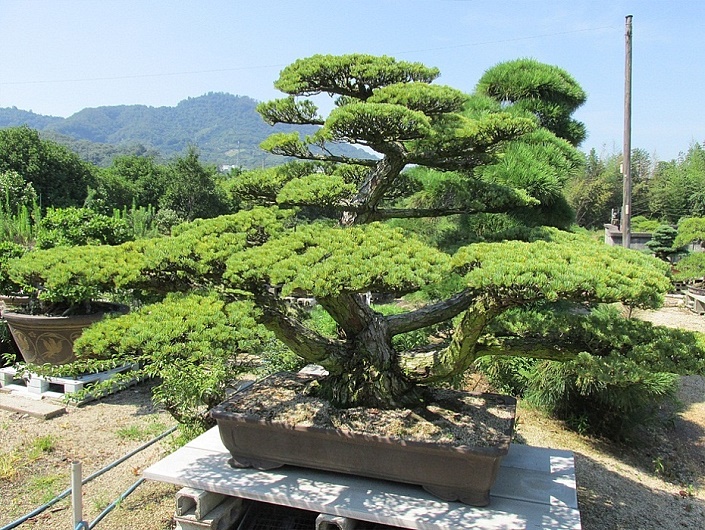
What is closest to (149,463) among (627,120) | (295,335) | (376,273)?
(295,335)

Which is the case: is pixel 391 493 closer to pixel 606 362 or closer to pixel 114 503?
pixel 606 362

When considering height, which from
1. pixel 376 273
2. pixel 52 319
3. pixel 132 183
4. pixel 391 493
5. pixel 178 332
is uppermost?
pixel 132 183

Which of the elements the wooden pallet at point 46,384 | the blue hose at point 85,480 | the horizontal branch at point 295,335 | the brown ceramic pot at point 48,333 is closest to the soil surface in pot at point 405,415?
the horizontal branch at point 295,335

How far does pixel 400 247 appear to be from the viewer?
2127 millimetres

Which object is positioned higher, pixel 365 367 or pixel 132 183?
pixel 132 183

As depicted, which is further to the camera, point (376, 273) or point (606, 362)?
point (606, 362)

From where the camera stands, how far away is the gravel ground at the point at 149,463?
8.64 feet

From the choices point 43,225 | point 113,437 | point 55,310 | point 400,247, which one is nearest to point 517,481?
point 400,247

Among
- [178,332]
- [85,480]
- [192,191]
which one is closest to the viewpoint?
[178,332]

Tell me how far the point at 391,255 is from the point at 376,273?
0.52 ft

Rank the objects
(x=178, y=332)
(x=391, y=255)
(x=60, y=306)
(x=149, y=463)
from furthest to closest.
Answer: (x=60, y=306) → (x=149, y=463) → (x=391, y=255) → (x=178, y=332)

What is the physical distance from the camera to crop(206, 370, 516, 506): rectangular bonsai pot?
2.24 meters

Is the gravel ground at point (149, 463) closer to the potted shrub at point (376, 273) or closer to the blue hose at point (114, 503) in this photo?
Result: the blue hose at point (114, 503)

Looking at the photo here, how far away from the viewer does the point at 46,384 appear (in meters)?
4.27
